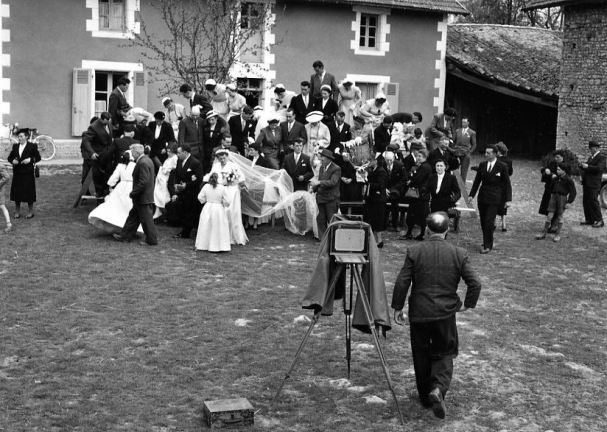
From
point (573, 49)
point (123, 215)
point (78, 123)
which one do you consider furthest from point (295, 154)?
point (573, 49)

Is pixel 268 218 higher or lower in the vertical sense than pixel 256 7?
lower

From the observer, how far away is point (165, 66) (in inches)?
991

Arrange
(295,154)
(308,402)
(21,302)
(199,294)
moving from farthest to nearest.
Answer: (295,154)
(199,294)
(21,302)
(308,402)

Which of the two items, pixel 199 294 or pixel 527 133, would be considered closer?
pixel 199 294

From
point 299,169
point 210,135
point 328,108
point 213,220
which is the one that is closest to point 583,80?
point 328,108

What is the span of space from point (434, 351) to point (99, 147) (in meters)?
11.1

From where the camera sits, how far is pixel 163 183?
1798cm

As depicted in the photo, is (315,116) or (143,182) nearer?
(143,182)

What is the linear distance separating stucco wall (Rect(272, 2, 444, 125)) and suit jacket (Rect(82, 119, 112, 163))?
35.3 feet

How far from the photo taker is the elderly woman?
17.2 m

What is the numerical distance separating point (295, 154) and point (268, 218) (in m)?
1.51

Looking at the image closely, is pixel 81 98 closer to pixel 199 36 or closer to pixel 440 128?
pixel 199 36

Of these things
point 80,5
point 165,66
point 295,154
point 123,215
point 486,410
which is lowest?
point 486,410

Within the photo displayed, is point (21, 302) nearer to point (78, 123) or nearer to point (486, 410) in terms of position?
point (486, 410)
